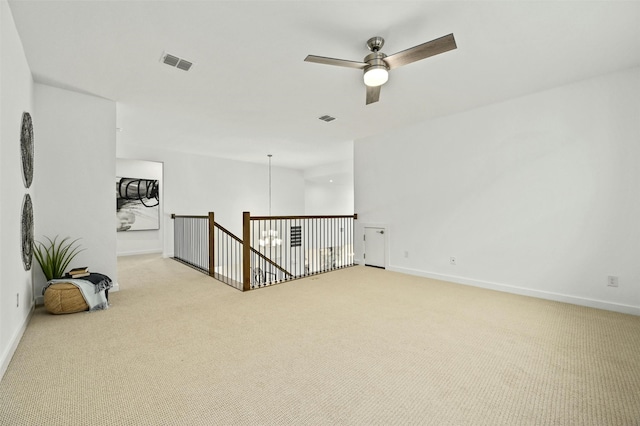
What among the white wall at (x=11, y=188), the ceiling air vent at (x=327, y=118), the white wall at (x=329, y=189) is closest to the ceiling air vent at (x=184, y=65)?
the white wall at (x=11, y=188)

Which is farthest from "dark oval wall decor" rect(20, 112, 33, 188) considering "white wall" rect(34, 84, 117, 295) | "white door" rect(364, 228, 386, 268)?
"white door" rect(364, 228, 386, 268)

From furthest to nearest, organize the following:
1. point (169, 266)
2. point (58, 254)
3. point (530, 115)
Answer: point (169, 266), point (530, 115), point (58, 254)

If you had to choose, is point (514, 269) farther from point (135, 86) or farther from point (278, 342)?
point (135, 86)

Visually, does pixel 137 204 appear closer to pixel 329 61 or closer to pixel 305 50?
pixel 305 50

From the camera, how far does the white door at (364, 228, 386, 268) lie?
5551 mm

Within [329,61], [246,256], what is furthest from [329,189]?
[329,61]

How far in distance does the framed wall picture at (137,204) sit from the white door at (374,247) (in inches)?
232

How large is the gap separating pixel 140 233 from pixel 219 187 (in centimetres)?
243

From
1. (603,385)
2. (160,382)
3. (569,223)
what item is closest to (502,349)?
(603,385)

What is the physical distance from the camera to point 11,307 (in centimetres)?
227

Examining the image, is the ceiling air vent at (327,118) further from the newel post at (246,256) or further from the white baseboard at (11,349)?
the white baseboard at (11,349)

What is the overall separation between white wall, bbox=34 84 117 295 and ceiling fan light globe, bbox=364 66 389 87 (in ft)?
11.8

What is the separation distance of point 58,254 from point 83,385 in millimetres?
2462

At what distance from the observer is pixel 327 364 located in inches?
81.9
